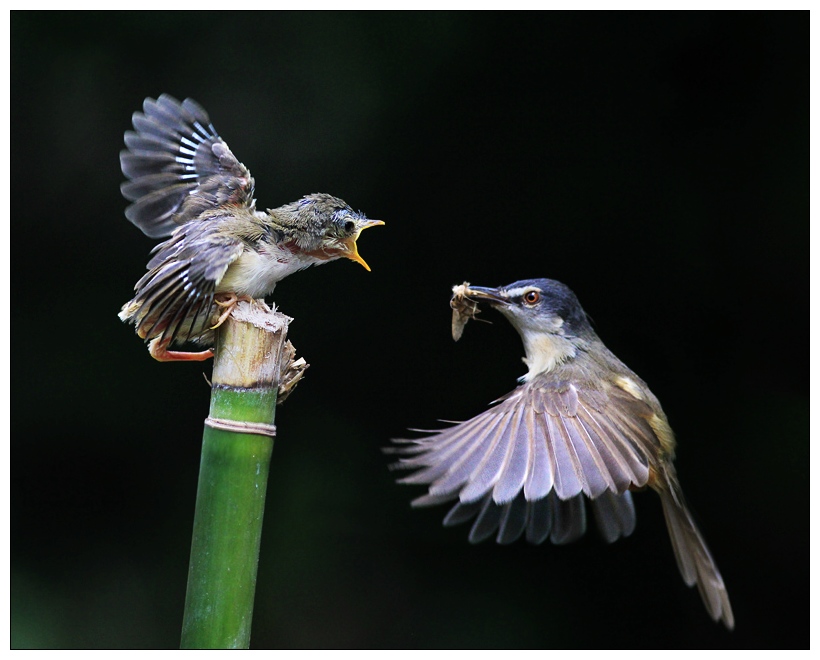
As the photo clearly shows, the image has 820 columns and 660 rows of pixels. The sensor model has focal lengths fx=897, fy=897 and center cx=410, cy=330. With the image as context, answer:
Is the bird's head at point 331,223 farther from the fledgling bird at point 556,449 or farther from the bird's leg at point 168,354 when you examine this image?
the fledgling bird at point 556,449

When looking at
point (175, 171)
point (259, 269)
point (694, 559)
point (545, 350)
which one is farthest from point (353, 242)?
point (694, 559)

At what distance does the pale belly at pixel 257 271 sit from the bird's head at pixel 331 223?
0.32 ft

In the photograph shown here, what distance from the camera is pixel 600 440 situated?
2.76 meters

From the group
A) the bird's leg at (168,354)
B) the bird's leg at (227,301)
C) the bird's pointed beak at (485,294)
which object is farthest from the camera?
the bird's pointed beak at (485,294)

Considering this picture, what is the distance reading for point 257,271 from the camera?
2398 millimetres

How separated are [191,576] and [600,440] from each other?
4.31ft

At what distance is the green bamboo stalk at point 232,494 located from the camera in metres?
2.02

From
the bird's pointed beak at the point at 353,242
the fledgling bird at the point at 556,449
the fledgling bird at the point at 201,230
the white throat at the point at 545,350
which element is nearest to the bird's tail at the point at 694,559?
the fledgling bird at the point at 556,449

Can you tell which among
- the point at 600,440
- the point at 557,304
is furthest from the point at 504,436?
the point at 557,304

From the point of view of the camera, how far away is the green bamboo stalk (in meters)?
2.02

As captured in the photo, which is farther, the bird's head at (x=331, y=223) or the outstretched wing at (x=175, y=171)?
the outstretched wing at (x=175, y=171)

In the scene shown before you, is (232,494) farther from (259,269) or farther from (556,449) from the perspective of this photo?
(556,449)

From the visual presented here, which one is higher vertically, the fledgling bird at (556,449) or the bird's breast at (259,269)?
the bird's breast at (259,269)

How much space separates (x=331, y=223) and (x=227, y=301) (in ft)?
1.48
